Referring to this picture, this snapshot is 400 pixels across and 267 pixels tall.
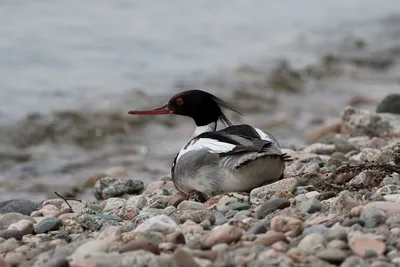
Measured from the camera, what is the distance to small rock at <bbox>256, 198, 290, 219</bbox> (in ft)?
15.0

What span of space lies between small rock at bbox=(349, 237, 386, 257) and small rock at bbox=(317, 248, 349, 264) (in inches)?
2.5

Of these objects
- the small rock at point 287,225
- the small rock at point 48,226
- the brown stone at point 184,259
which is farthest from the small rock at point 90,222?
the brown stone at point 184,259

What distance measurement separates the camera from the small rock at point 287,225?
4.04 metres

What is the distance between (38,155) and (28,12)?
8.10 metres

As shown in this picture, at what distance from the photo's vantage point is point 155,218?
4.35 meters

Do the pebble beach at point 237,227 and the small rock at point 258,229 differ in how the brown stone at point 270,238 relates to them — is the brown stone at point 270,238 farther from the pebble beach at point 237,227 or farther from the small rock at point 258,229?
the small rock at point 258,229

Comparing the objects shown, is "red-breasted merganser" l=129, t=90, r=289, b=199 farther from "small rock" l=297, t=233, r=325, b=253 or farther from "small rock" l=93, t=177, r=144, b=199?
"small rock" l=297, t=233, r=325, b=253

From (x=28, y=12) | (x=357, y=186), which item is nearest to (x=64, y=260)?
(x=357, y=186)

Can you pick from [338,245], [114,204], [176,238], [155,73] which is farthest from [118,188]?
[155,73]

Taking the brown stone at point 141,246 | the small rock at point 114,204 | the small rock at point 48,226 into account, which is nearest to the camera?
the brown stone at point 141,246

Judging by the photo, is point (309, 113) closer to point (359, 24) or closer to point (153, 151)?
point (153, 151)

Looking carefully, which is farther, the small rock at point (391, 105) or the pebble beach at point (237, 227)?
the small rock at point (391, 105)

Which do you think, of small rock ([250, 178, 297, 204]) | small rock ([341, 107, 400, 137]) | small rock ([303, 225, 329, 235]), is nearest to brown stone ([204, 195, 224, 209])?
small rock ([250, 178, 297, 204])

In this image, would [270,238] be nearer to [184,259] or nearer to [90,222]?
[184,259]
